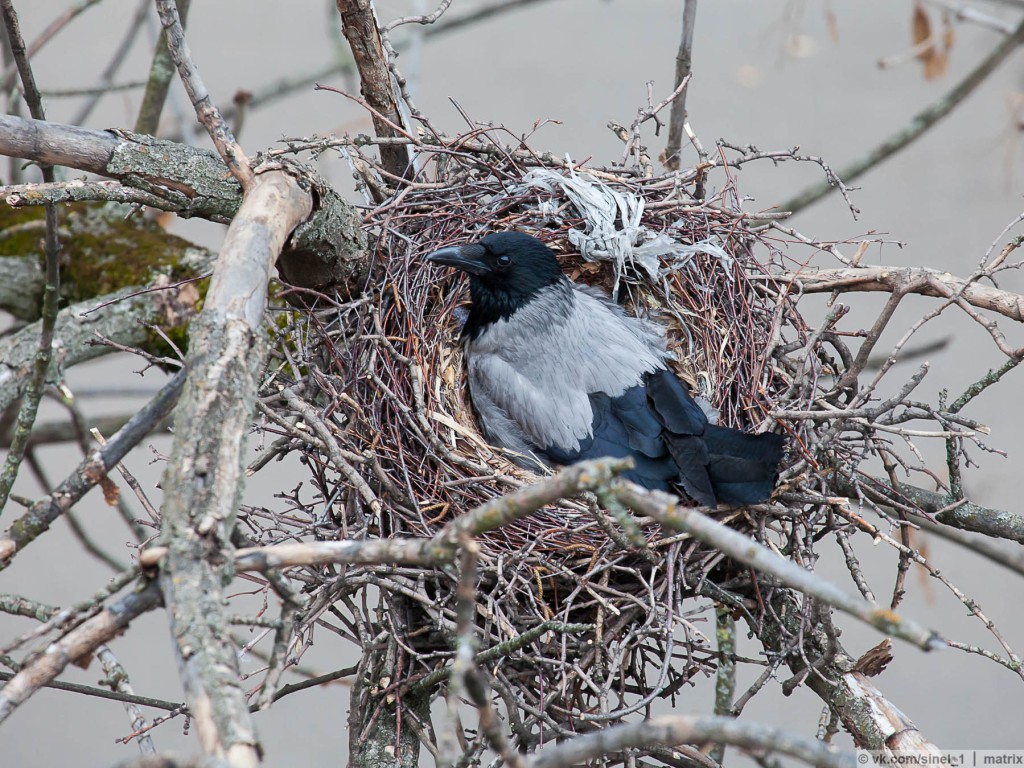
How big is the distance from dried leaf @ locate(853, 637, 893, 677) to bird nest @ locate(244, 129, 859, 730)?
0.28 metres

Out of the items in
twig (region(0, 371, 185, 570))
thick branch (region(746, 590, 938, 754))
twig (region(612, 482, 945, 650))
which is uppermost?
twig (region(0, 371, 185, 570))

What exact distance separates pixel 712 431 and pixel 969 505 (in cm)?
58

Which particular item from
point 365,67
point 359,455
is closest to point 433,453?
point 359,455

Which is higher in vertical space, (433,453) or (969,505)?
(433,453)

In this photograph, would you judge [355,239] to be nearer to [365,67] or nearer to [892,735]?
[365,67]

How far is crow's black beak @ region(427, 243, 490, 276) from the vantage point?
2.54 meters

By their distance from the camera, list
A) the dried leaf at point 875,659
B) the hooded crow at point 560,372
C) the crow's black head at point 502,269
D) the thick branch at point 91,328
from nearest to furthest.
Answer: the dried leaf at point 875,659, the thick branch at point 91,328, the hooded crow at point 560,372, the crow's black head at point 502,269

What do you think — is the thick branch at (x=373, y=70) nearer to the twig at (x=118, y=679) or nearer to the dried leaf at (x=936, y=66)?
the twig at (x=118, y=679)

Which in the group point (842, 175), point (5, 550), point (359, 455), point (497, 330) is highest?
point (842, 175)

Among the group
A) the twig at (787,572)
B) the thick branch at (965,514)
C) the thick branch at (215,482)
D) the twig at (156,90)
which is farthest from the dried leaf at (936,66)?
the twig at (787,572)

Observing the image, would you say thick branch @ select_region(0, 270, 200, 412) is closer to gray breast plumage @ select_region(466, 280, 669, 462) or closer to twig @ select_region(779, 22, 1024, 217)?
gray breast plumage @ select_region(466, 280, 669, 462)

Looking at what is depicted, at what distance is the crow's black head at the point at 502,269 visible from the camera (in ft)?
8.57

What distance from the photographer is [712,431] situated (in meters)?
2.36

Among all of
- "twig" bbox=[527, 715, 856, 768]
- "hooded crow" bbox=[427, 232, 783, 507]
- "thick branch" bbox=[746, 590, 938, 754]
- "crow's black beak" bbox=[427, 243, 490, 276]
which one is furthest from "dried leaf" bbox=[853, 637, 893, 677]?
"crow's black beak" bbox=[427, 243, 490, 276]
